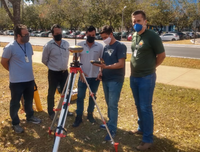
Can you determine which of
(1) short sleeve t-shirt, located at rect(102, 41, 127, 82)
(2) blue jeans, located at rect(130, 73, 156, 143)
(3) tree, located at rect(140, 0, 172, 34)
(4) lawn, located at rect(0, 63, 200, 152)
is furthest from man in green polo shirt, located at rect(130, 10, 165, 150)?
(3) tree, located at rect(140, 0, 172, 34)

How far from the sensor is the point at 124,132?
395 cm

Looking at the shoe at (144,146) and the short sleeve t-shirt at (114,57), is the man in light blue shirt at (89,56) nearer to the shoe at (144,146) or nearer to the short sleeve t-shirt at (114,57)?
the short sleeve t-shirt at (114,57)

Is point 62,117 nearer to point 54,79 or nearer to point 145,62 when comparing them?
point 145,62

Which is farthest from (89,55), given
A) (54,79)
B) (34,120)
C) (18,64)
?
(34,120)

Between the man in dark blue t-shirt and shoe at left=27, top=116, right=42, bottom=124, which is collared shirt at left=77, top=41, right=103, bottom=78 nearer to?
the man in dark blue t-shirt

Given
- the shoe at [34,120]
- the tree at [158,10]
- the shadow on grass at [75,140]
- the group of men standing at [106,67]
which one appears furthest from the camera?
the tree at [158,10]

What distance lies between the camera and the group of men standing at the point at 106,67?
3137 mm

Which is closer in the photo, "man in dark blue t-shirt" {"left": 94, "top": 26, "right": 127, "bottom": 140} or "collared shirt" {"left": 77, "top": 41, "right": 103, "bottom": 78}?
"man in dark blue t-shirt" {"left": 94, "top": 26, "right": 127, "bottom": 140}

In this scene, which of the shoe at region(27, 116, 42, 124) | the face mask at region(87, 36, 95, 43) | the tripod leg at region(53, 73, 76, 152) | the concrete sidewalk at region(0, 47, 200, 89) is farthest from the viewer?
the concrete sidewalk at region(0, 47, 200, 89)

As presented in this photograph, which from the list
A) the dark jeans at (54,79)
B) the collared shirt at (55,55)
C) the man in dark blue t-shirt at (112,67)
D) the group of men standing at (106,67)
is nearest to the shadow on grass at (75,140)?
the group of men standing at (106,67)

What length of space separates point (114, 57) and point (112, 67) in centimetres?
19

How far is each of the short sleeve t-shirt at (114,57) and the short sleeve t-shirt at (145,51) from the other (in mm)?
207

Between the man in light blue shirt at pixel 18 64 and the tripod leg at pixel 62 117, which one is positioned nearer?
the tripod leg at pixel 62 117

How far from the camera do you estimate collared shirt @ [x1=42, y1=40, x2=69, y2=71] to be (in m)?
4.02
